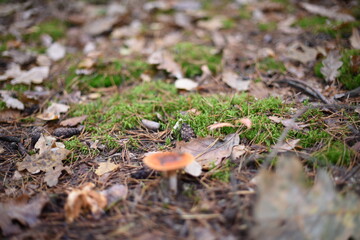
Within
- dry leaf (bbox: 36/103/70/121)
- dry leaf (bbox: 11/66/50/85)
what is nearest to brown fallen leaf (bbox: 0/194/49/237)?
dry leaf (bbox: 36/103/70/121)

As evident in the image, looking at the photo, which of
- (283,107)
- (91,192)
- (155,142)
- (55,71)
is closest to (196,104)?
(155,142)

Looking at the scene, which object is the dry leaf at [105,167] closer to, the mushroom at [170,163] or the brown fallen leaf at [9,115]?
the mushroom at [170,163]

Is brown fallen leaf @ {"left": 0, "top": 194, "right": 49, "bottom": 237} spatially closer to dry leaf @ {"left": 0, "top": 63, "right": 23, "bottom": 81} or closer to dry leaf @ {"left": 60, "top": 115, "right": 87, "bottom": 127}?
dry leaf @ {"left": 60, "top": 115, "right": 87, "bottom": 127}

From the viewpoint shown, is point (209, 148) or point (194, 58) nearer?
point (209, 148)

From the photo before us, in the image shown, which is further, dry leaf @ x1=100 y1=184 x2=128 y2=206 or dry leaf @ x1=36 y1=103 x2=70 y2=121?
dry leaf @ x1=36 y1=103 x2=70 y2=121

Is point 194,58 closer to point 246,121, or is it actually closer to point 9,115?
point 246,121

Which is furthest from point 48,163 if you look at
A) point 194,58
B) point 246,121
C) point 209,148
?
point 194,58

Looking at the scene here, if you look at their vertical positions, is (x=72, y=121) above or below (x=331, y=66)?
below
